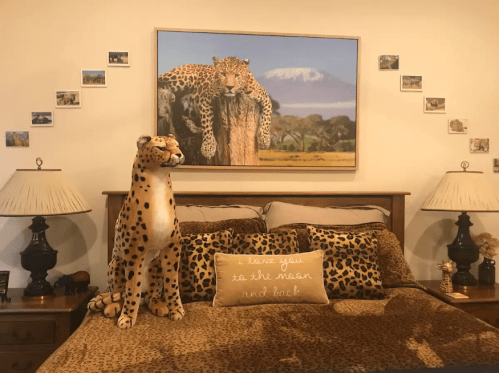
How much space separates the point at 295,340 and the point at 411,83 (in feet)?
6.50

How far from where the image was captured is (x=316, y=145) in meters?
2.71

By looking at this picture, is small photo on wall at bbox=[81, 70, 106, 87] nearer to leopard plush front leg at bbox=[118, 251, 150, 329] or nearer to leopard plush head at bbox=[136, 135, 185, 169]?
leopard plush head at bbox=[136, 135, 185, 169]

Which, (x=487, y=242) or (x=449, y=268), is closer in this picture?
(x=449, y=268)

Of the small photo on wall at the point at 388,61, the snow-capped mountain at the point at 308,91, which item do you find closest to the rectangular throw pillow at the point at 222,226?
the snow-capped mountain at the point at 308,91

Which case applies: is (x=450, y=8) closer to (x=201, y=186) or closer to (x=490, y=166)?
(x=490, y=166)

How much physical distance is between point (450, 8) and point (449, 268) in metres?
1.71

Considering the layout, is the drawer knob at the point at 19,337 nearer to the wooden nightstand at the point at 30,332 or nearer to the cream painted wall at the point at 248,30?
the wooden nightstand at the point at 30,332

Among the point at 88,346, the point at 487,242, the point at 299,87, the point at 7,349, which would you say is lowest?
the point at 7,349

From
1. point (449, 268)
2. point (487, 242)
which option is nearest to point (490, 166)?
point (487, 242)

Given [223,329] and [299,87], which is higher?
[299,87]

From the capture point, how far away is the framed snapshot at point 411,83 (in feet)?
9.07

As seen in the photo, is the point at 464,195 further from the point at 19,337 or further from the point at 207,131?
the point at 19,337

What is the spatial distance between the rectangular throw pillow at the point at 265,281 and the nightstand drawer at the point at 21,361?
963 millimetres

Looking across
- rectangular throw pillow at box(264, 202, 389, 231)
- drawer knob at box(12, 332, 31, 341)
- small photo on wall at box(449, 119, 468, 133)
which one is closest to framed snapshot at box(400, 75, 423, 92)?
small photo on wall at box(449, 119, 468, 133)
